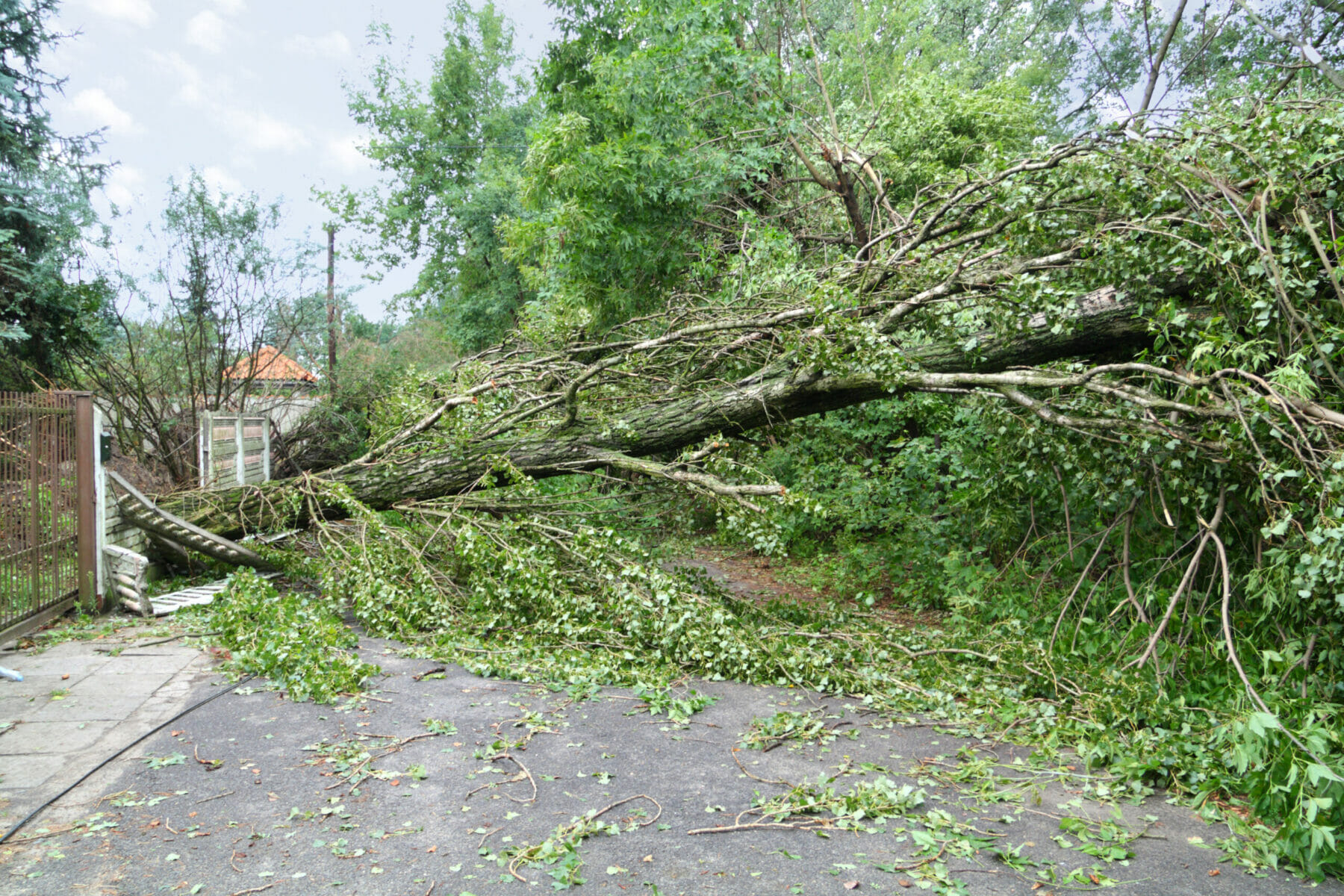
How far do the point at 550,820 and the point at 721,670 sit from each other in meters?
2.02

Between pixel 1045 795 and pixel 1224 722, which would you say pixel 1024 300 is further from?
pixel 1045 795

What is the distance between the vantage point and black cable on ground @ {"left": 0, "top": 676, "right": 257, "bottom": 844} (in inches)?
117

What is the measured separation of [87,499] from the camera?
6.30 meters

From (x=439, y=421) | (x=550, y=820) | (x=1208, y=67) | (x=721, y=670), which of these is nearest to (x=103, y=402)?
(x=439, y=421)

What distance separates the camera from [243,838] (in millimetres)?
2934

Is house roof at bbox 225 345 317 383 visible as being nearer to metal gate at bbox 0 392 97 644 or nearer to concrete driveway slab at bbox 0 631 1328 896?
metal gate at bbox 0 392 97 644

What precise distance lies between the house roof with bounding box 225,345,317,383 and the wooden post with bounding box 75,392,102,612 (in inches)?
239

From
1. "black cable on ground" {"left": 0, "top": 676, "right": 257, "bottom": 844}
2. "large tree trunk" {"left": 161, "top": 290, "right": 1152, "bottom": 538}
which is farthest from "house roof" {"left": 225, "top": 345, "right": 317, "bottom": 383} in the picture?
"black cable on ground" {"left": 0, "top": 676, "right": 257, "bottom": 844}

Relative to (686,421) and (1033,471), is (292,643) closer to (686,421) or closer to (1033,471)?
(686,421)

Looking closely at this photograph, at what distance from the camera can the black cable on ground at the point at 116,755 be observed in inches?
117

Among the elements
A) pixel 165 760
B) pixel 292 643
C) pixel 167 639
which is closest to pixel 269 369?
pixel 167 639

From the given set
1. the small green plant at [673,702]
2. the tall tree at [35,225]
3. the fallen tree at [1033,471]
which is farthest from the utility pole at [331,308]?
the small green plant at [673,702]

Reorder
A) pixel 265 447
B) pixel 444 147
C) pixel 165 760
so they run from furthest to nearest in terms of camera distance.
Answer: pixel 444 147, pixel 265 447, pixel 165 760

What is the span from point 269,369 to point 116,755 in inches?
436
